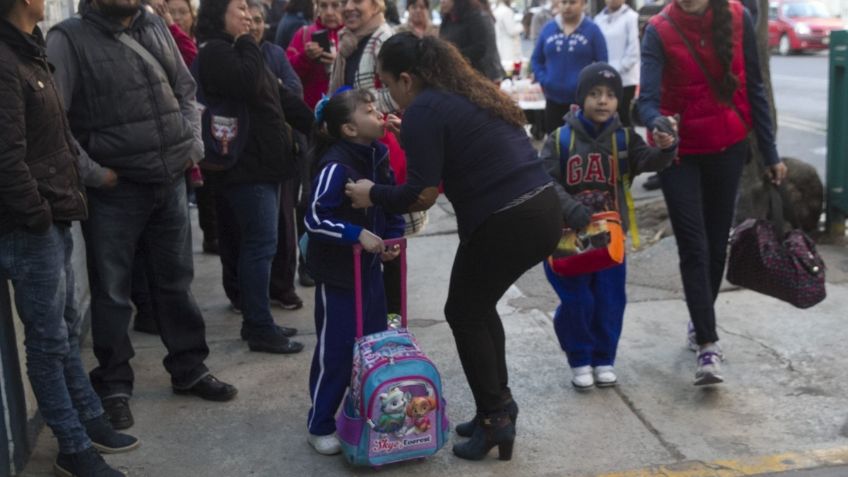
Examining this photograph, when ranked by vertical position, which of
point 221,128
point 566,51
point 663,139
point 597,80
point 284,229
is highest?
point 597,80

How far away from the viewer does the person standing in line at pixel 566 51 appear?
27.3 feet

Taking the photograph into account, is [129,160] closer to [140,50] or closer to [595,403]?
[140,50]

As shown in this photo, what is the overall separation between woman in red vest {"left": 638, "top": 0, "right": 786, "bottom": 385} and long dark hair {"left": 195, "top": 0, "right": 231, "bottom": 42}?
6.55ft

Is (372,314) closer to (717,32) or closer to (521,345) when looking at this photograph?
(521,345)

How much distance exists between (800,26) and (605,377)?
22771mm

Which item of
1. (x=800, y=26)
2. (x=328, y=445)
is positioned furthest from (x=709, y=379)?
(x=800, y=26)

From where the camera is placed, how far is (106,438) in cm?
434

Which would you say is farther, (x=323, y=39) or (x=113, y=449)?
(x=323, y=39)

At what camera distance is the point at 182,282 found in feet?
15.8

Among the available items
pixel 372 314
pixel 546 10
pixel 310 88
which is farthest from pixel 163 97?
pixel 546 10

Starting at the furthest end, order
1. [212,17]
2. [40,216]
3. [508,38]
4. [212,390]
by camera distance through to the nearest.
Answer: [508,38] < [212,17] < [212,390] < [40,216]

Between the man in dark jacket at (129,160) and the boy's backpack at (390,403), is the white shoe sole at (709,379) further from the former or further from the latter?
the man in dark jacket at (129,160)

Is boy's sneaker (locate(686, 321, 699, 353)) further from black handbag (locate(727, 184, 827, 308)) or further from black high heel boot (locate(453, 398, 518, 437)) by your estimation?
black high heel boot (locate(453, 398, 518, 437))

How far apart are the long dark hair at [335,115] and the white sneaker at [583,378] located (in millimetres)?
1563
